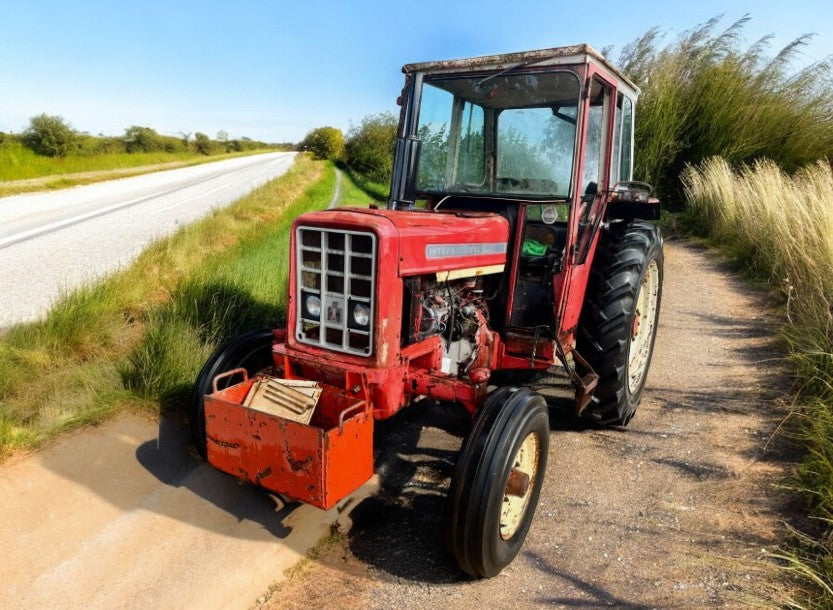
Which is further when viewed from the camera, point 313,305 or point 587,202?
point 587,202

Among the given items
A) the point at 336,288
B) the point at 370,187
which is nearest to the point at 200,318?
the point at 336,288

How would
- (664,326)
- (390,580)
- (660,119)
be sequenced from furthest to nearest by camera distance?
(660,119) < (664,326) < (390,580)

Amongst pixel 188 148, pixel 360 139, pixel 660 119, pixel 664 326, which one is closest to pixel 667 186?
pixel 660 119

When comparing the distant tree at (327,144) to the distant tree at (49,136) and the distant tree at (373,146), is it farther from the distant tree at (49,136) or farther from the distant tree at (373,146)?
the distant tree at (49,136)

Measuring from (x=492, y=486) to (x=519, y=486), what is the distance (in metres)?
0.24

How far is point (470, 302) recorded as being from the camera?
361 centimetres

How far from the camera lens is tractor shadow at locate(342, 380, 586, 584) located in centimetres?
303

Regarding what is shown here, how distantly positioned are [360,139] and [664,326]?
1469 inches

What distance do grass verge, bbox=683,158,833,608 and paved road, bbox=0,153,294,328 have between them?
5.26 metres

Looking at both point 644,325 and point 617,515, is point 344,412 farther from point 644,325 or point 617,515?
point 644,325

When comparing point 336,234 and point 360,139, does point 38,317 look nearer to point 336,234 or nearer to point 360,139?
point 336,234

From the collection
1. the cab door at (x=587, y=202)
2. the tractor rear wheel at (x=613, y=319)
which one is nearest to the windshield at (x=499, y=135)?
the cab door at (x=587, y=202)

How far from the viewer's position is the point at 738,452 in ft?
12.6

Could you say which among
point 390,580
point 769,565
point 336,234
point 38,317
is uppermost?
point 336,234
